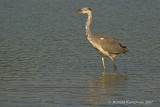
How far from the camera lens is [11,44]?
1909cm

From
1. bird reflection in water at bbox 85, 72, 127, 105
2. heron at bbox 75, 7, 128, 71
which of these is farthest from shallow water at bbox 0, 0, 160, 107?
heron at bbox 75, 7, 128, 71

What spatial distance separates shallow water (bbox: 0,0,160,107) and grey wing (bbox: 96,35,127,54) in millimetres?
332

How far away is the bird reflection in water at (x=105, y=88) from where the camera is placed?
11977mm

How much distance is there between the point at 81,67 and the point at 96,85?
6.62 feet

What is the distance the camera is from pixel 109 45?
645 inches

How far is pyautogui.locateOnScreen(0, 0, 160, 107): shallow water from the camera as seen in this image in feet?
39.9

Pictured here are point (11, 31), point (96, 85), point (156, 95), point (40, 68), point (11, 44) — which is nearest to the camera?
point (156, 95)

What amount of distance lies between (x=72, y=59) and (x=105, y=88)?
352 centimetres

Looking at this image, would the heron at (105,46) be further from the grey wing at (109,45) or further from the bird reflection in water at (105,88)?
the bird reflection in water at (105,88)

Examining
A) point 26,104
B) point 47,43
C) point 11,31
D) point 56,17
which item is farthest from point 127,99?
point 56,17

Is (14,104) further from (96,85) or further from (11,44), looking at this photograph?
(11,44)

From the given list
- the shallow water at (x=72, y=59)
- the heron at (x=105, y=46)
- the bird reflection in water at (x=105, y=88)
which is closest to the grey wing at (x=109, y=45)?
the heron at (x=105, y=46)

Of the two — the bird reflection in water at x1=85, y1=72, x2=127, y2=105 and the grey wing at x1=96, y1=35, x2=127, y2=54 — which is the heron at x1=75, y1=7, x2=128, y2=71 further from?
the bird reflection in water at x1=85, y1=72, x2=127, y2=105

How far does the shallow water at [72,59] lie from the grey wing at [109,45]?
0.33 meters
